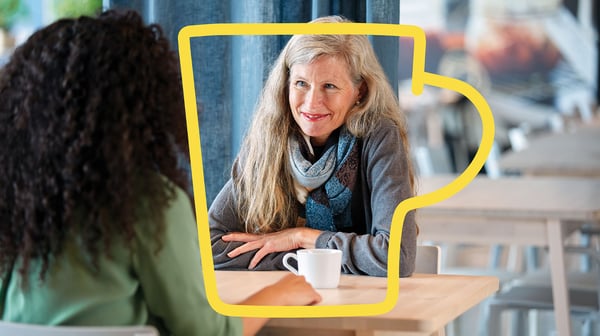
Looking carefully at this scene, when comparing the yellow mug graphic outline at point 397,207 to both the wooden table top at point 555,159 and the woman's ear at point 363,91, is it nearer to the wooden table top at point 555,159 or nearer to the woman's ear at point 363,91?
the woman's ear at point 363,91

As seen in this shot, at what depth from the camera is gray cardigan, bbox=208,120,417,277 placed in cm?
135

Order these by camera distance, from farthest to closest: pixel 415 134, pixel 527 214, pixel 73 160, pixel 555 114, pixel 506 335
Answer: pixel 555 114 < pixel 415 134 < pixel 506 335 < pixel 527 214 < pixel 73 160

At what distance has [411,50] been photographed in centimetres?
133

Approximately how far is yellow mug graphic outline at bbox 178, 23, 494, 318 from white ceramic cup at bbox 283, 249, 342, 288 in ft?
0.18

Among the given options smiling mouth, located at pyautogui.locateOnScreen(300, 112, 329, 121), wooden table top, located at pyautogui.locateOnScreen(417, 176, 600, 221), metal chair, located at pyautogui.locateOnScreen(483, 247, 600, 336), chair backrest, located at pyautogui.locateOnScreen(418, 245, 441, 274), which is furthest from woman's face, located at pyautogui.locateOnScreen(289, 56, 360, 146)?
metal chair, located at pyautogui.locateOnScreen(483, 247, 600, 336)

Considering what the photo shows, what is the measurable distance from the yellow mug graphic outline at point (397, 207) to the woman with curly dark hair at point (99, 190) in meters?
0.01

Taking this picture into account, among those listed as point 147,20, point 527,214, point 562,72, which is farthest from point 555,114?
point 147,20

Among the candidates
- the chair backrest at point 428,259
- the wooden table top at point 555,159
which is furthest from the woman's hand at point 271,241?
the wooden table top at point 555,159

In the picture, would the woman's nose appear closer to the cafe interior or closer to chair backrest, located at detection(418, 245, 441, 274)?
the cafe interior

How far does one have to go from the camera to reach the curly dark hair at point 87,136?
131 centimetres

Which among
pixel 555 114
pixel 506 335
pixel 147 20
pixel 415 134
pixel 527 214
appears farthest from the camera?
A: pixel 555 114

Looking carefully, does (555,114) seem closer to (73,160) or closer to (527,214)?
(527,214)

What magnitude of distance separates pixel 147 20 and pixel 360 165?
540 millimetres

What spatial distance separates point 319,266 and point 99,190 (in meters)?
0.30
